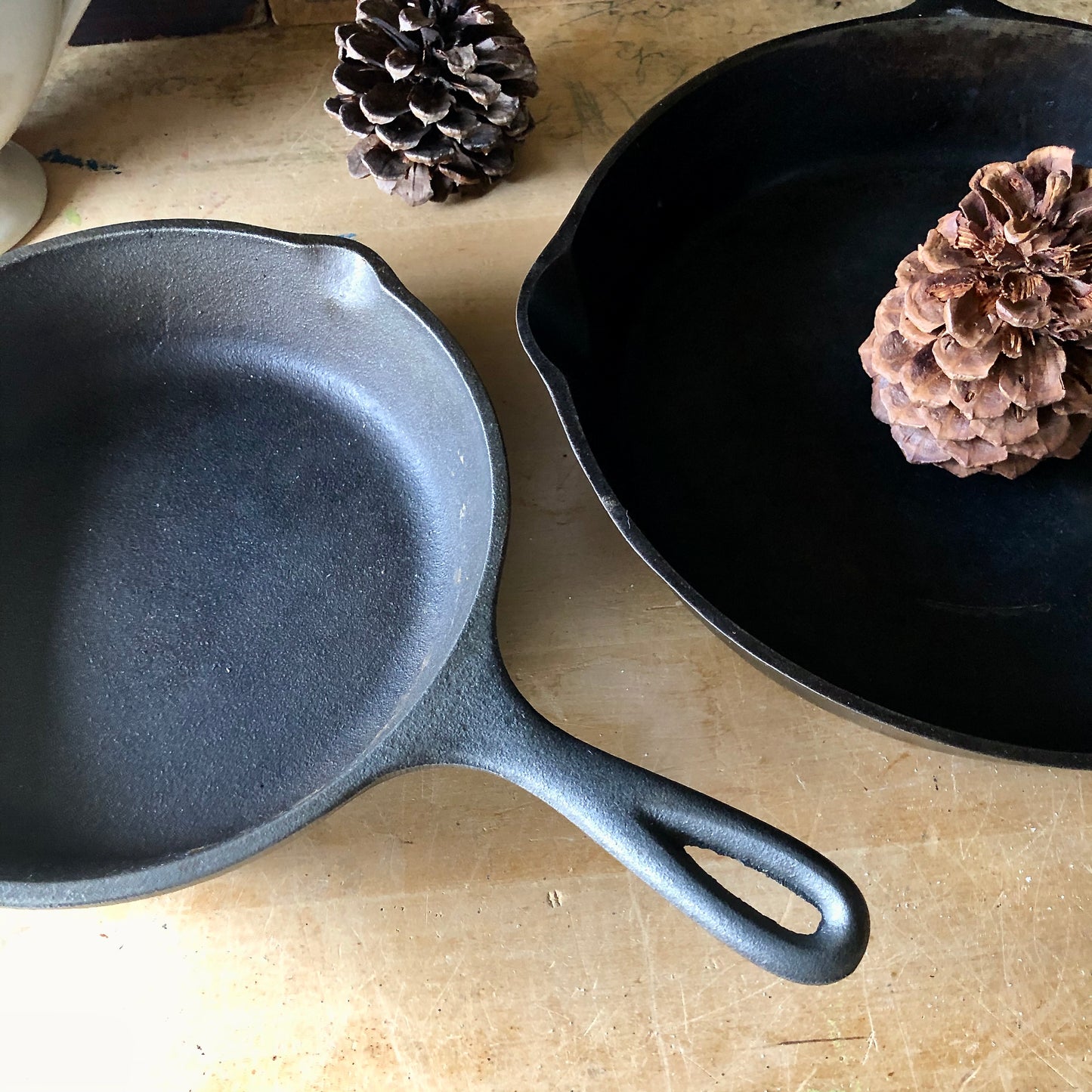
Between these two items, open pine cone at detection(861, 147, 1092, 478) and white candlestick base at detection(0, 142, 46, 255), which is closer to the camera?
open pine cone at detection(861, 147, 1092, 478)

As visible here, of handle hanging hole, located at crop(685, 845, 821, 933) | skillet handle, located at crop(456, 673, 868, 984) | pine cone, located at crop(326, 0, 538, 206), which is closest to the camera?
skillet handle, located at crop(456, 673, 868, 984)

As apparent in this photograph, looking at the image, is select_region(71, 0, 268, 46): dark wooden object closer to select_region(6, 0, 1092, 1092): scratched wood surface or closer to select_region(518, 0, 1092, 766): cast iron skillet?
select_region(518, 0, 1092, 766): cast iron skillet

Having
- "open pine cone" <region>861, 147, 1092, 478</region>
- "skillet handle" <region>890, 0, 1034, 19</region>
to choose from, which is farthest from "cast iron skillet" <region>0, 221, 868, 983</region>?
"skillet handle" <region>890, 0, 1034, 19</region>

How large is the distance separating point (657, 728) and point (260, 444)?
0.32m

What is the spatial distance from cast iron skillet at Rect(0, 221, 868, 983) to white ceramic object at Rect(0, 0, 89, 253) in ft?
0.35

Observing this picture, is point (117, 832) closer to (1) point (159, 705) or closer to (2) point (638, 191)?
(1) point (159, 705)

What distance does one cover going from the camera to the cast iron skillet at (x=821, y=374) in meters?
0.49

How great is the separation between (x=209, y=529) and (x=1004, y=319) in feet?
1.59

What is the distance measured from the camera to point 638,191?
589 mm

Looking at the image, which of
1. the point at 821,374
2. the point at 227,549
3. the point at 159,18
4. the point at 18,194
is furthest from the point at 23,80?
the point at 821,374

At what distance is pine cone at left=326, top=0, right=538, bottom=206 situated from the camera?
585mm

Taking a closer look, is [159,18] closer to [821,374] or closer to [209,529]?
[209,529]

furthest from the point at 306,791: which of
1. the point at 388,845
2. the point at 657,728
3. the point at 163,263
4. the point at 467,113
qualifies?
the point at 467,113

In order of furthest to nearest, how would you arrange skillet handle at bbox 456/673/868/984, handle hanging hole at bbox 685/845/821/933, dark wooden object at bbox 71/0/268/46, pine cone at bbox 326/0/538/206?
1. dark wooden object at bbox 71/0/268/46
2. pine cone at bbox 326/0/538/206
3. handle hanging hole at bbox 685/845/821/933
4. skillet handle at bbox 456/673/868/984
